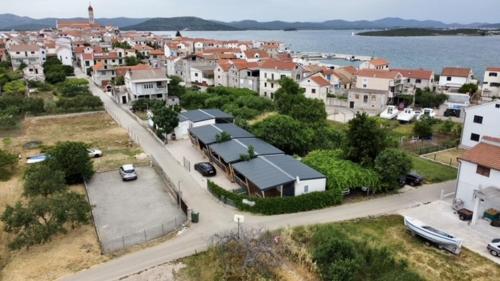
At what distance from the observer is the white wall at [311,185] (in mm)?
24500

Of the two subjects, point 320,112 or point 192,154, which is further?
point 320,112

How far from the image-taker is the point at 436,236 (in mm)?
19672

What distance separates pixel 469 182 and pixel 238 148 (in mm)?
16343

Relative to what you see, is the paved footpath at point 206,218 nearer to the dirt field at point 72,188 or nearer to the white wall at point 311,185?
A: the dirt field at point 72,188

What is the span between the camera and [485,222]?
2250 centimetres

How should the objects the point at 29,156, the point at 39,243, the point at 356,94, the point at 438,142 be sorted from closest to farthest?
the point at 39,243 → the point at 29,156 → the point at 438,142 → the point at 356,94

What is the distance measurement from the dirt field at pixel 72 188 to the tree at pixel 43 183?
2762 millimetres

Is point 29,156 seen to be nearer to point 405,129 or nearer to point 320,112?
point 320,112

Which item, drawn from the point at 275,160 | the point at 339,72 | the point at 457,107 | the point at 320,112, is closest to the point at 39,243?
the point at 275,160

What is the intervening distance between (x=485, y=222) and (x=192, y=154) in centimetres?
2374

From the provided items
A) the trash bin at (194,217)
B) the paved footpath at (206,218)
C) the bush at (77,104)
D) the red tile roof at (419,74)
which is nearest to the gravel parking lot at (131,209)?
the trash bin at (194,217)

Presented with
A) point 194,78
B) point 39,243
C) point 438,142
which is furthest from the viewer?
point 194,78

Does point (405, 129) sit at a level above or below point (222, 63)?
below

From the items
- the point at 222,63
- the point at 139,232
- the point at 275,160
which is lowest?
the point at 139,232
